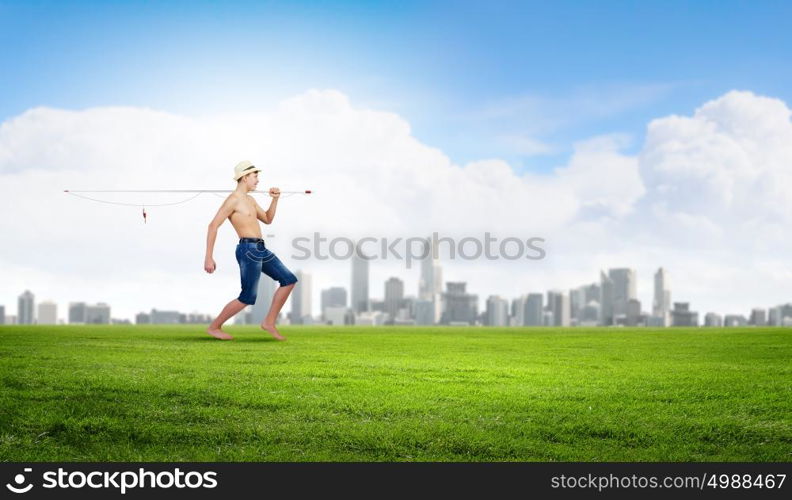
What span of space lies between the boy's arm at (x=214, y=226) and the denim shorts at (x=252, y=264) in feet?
2.24

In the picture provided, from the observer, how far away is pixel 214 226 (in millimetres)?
14805

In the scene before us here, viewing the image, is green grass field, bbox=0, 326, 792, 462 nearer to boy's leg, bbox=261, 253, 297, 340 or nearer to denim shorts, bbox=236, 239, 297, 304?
denim shorts, bbox=236, 239, 297, 304

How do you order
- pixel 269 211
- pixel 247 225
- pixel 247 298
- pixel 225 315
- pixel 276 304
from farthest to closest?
pixel 276 304, pixel 225 315, pixel 269 211, pixel 247 298, pixel 247 225

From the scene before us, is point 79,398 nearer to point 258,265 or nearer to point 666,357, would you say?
point 258,265

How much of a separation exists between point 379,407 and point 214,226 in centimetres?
652

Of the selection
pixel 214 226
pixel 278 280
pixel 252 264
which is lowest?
pixel 278 280

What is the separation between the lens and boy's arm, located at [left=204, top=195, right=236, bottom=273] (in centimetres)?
1441

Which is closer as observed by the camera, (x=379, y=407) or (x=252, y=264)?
(x=379, y=407)

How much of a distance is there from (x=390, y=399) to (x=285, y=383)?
6.01ft
